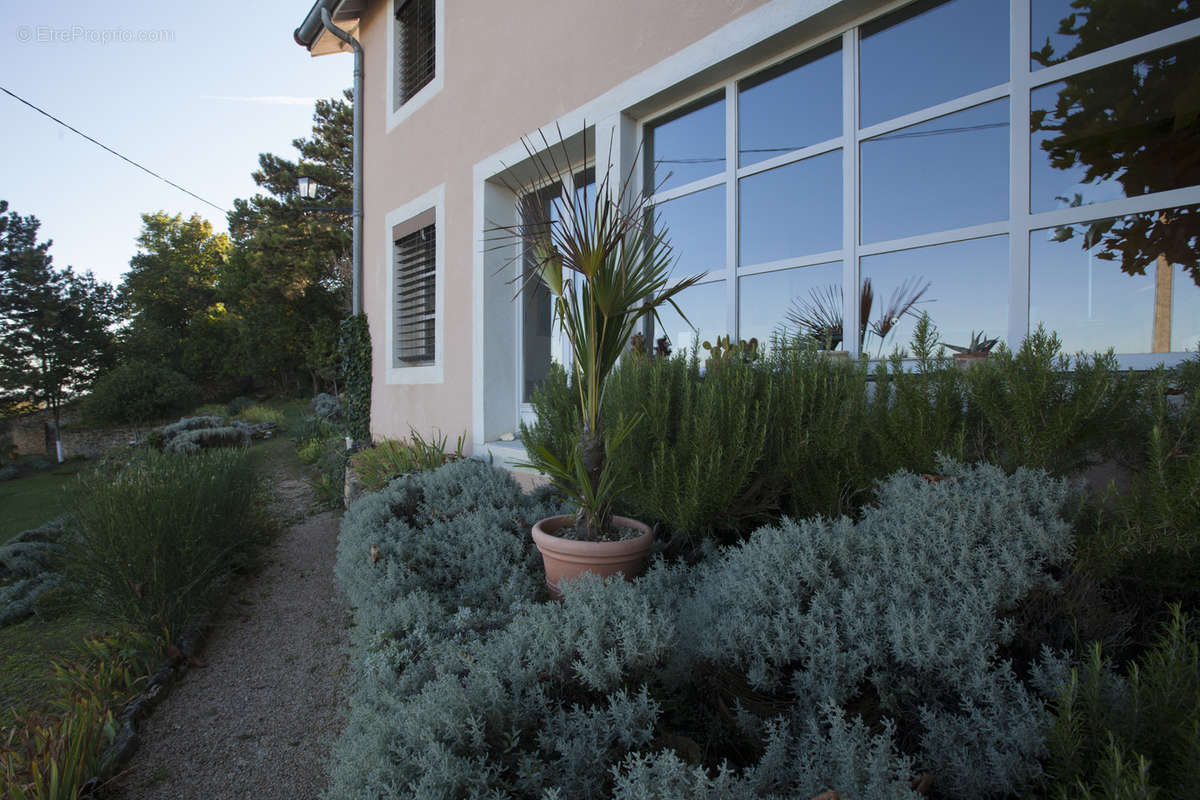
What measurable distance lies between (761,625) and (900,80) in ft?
8.27

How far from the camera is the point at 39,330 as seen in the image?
22.5 meters

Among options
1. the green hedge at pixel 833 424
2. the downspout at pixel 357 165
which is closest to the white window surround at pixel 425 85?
the downspout at pixel 357 165

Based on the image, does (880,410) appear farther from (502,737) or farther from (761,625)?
(502,737)

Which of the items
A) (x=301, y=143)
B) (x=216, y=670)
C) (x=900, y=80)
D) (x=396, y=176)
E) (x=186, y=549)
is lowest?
(x=216, y=670)

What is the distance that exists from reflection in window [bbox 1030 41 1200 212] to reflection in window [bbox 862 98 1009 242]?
0.16 meters

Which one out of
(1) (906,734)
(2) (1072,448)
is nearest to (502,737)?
(1) (906,734)

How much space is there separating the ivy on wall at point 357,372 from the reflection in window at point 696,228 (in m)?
4.94

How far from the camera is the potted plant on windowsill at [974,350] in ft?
6.42

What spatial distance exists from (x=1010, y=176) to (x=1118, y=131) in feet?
1.04

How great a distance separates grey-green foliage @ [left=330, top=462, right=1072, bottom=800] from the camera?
109cm

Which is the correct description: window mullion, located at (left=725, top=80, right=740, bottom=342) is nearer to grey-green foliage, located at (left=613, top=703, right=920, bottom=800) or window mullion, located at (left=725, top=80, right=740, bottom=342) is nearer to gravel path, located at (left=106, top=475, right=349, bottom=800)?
grey-green foliage, located at (left=613, top=703, right=920, bottom=800)

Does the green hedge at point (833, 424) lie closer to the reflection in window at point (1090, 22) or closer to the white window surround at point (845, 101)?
the white window surround at point (845, 101)

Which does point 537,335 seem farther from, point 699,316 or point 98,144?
point 98,144

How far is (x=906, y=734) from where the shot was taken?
4.09 ft
